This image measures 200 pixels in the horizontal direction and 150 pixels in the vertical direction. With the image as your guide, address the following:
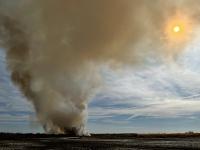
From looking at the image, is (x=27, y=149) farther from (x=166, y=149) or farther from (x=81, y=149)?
(x=166, y=149)

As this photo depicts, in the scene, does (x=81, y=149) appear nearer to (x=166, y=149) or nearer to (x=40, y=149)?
(x=40, y=149)

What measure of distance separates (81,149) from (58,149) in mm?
4748

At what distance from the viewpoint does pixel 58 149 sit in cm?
6844

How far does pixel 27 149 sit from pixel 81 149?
1131 cm

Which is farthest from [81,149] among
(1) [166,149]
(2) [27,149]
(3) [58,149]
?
(1) [166,149]

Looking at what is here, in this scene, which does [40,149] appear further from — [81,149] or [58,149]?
[81,149]

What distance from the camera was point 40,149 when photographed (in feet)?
229

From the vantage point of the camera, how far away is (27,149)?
69.8 m

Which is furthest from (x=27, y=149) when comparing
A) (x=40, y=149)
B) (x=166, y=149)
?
(x=166, y=149)

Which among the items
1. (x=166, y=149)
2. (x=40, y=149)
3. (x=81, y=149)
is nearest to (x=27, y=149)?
(x=40, y=149)

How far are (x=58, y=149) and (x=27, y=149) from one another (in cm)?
657

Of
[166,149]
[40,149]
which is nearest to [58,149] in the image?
[40,149]

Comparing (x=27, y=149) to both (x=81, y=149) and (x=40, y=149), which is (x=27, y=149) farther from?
(x=81, y=149)

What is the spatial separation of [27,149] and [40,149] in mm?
2646
